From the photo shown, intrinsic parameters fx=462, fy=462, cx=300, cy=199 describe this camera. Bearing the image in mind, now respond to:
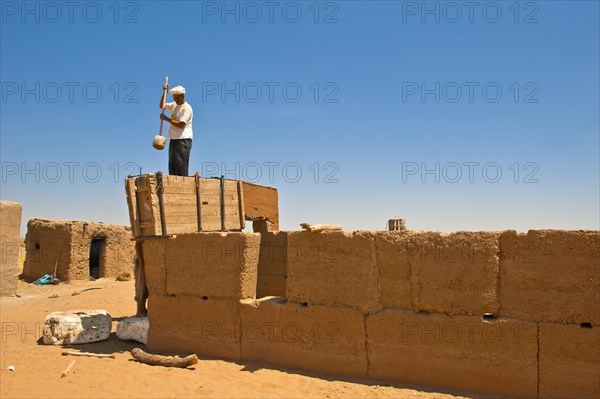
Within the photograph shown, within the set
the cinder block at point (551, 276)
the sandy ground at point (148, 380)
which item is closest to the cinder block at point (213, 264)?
the sandy ground at point (148, 380)

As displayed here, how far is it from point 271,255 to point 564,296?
417 cm

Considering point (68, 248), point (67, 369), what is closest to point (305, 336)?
point (67, 369)

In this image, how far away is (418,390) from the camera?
5.10 meters

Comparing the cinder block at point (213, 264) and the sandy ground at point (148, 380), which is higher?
the cinder block at point (213, 264)

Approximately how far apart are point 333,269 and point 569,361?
2.64m

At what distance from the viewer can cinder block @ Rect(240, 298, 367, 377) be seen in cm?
556

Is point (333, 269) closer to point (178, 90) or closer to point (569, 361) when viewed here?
point (569, 361)

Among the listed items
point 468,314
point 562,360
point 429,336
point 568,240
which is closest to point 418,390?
point 429,336

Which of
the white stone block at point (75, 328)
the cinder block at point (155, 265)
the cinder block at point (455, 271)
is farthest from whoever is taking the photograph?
the white stone block at point (75, 328)

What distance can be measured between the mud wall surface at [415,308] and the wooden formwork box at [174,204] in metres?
0.51

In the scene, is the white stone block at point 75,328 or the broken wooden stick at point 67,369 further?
the white stone block at point 75,328

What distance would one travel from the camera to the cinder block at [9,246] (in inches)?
484

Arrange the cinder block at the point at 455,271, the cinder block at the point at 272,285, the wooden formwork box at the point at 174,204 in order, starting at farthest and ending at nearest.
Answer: the cinder block at the point at 272,285 → the wooden formwork box at the point at 174,204 → the cinder block at the point at 455,271

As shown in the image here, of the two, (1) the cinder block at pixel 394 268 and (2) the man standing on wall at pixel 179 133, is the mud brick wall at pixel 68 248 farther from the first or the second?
(1) the cinder block at pixel 394 268
